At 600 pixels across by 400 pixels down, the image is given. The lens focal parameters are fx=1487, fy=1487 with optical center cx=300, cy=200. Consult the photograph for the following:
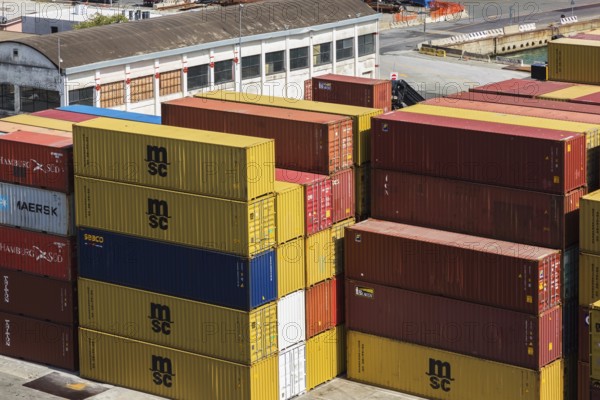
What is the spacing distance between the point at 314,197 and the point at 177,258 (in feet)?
17.8

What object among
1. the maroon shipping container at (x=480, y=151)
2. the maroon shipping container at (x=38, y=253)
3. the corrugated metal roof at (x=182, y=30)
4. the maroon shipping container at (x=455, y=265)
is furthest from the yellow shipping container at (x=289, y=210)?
the corrugated metal roof at (x=182, y=30)

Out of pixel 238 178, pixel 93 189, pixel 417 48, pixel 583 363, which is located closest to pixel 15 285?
pixel 93 189

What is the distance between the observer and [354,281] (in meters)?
55.5

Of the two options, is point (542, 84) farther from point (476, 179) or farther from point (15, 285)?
point (15, 285)

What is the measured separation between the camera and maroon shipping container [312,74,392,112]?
210ft

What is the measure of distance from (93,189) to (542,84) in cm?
2030

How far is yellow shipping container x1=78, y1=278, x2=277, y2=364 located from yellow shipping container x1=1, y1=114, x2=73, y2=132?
23.1 feet

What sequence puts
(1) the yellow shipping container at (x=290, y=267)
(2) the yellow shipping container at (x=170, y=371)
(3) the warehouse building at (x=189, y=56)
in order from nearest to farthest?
(1) the yellow shipping container at (x=290, y=267)
(2) the yellow shipping container at (x=170, y=371)
(3) the warehouse building at (x=189, y=56)

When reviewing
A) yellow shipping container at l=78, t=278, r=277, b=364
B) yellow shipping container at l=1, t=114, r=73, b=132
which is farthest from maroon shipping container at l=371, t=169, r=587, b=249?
yellow shipping container at l=1, t=114, r=73, b=132

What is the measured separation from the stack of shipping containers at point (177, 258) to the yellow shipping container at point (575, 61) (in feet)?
62.6

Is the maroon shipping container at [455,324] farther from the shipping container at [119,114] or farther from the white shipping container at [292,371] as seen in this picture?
the shipping container at [119,114]

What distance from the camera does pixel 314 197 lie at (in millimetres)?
54125

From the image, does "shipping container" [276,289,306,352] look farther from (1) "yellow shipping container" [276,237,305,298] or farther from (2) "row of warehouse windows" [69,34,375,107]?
(2) "row of warehouse windows" [69,34,375,107]

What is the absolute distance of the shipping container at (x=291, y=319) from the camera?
53.9 m
